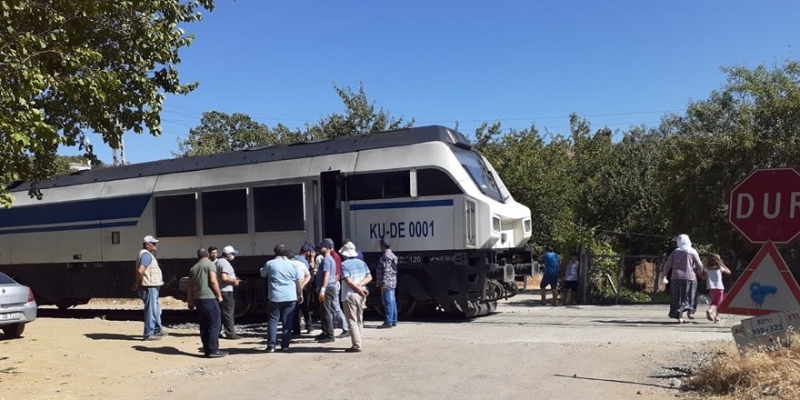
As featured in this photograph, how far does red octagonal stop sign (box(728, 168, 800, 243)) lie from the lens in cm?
661

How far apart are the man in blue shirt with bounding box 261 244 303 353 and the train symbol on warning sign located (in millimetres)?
5975

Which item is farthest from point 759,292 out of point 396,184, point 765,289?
point 396,184

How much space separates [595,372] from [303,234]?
728cm

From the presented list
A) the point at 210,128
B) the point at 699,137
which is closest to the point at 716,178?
the point at 699,137

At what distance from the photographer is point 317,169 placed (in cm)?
1377

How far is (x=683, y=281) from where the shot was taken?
39.9ft

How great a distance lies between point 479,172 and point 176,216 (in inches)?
265

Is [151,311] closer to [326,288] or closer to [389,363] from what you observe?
[326,288]

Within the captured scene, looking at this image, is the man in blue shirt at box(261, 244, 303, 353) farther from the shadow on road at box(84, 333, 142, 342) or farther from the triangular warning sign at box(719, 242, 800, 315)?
the triangular warning sign at box(719, 242, 800, 315)

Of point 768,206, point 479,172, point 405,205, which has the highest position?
point 479,172

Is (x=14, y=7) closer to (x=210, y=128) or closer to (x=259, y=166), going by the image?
(x=259, y=166)

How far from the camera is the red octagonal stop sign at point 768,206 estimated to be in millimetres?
6605

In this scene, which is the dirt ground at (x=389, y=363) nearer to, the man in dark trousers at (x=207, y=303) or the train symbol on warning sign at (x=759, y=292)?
the man in dark trousers at (x=207, y=303)

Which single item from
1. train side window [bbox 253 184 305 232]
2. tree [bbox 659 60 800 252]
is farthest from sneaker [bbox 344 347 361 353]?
tree [bbox 659 60 800 252]
